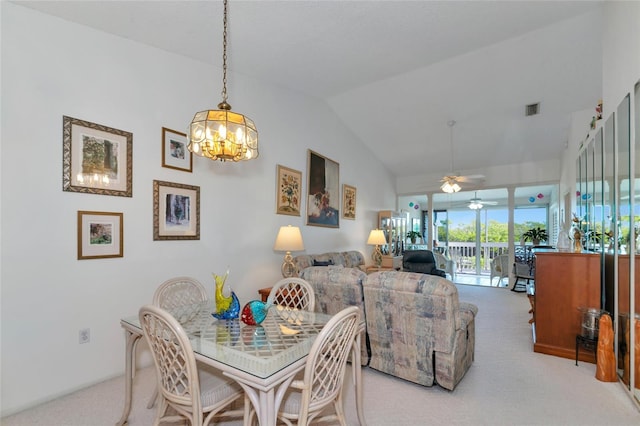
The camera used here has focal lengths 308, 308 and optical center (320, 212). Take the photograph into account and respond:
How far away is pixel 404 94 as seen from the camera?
500 cm

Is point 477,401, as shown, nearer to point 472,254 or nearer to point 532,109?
point 532,109

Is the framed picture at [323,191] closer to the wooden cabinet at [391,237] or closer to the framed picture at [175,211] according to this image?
the wooden cabinet at [391,237]

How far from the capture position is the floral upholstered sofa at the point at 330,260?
445 cm

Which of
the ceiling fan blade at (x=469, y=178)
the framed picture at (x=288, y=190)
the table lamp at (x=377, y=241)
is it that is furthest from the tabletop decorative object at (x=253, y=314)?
the ceiling fan blade at (x=469, y=178)

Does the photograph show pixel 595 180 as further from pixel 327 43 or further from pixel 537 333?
pixel 327 43

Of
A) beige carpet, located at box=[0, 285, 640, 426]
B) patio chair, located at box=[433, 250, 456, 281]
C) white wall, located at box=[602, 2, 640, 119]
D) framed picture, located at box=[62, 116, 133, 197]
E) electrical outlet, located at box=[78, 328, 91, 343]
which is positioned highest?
white wall, located at box=[602, 2, 640, 119]

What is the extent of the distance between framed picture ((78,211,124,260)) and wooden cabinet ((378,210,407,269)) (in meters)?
5.13

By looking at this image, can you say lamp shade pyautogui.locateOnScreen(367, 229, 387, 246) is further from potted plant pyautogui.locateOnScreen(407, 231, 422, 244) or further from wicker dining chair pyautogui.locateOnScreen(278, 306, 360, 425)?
wicker dining chair pyautogui.locateOnScreen(278, 306, 360, 425)

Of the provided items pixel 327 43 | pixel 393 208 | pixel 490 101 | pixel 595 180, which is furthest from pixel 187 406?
pixel 393 208

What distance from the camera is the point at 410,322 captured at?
243cm

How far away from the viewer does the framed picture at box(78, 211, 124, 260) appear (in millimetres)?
2492

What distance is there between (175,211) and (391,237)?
17.1 ft

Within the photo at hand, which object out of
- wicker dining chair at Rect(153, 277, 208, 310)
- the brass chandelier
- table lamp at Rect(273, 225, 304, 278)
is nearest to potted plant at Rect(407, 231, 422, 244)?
table lamp at Rect(273, 225, 304, 278)

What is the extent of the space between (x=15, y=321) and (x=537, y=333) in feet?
15.1
